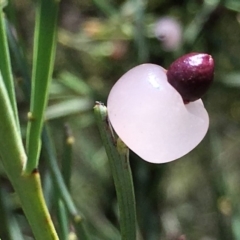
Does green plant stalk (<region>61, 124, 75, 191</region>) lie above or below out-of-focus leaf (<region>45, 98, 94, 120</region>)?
above

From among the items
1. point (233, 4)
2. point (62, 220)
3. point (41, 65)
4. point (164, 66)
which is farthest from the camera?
point (164, 66)

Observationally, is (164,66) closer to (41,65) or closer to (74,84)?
(74,84)

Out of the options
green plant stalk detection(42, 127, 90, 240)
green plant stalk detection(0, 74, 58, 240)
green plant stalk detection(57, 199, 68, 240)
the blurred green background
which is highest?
green plant stalk detection(0, 74, 58, 240)

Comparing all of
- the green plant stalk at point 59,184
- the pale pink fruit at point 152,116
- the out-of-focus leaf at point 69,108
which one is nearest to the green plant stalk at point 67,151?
the green plant stalk at point 59,184

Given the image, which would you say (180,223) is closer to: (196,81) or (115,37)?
(115,37)

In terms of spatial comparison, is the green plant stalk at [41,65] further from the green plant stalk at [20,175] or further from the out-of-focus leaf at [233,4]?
the out-of-focus leaf at [233,4]

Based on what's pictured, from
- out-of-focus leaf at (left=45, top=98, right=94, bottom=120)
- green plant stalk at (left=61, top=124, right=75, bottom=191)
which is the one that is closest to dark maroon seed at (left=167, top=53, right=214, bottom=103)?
green plant stalk at (left=61, top=124, right=75, bottom=191)

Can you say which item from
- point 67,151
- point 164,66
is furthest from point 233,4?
point 67,151

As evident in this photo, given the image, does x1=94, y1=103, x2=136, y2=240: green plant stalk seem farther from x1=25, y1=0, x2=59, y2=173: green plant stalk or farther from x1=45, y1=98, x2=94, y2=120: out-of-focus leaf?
x1=45, y1=98, x2=94, y2=120: out-of-focus leaf
